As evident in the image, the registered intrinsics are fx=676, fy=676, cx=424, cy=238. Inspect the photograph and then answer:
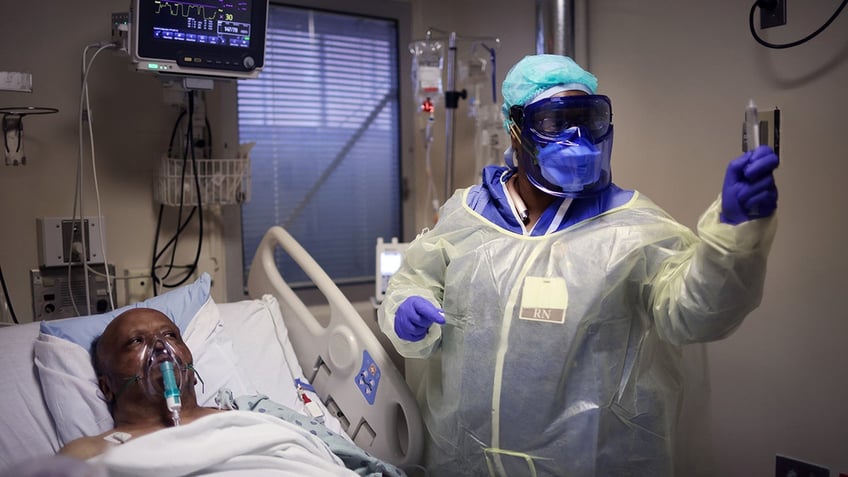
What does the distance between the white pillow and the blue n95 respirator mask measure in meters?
1.06

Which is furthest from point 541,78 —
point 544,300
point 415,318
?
point 415,318

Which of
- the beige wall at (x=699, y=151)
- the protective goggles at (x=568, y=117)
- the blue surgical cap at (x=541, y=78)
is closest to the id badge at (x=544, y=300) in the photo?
the protective goggles at (x=568, y=117)

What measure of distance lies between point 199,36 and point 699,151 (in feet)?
5.19

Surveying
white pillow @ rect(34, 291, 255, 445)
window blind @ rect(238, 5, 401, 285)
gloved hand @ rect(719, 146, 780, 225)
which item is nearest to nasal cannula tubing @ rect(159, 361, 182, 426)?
white pillow @ rect(34, 291, 255, 445)

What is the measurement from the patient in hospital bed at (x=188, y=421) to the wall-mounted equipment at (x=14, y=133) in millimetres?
719

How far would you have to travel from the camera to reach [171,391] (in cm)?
162

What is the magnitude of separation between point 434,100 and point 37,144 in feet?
4.66

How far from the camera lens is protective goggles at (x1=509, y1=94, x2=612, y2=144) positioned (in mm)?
1580

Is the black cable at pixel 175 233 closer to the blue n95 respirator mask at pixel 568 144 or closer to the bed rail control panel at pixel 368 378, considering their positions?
the bed rail control panel at pixel 368 378

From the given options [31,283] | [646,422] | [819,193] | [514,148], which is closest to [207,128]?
[31,283]

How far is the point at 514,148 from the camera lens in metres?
1.75

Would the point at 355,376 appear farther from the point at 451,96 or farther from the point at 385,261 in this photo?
the point at 451,96

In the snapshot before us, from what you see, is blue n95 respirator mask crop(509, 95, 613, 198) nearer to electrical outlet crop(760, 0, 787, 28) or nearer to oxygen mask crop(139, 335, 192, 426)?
electrical outlet crop(760, 0, 787, 28)

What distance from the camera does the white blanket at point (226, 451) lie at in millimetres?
1240
